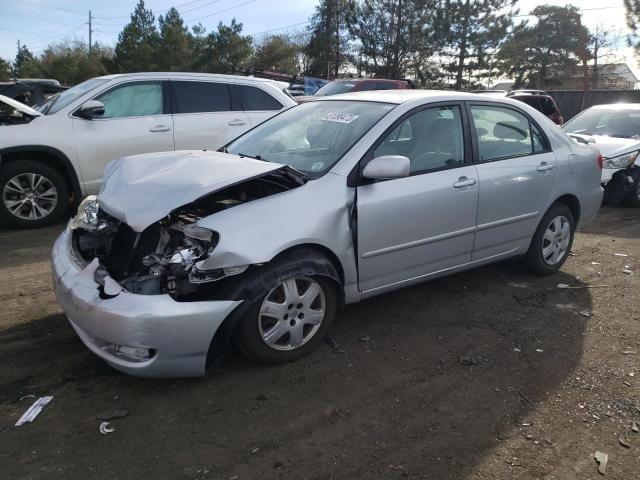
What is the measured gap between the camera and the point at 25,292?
4.32 metres

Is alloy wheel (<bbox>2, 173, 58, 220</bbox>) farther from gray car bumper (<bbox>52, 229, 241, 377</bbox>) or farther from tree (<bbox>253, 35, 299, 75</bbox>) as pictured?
tree (<bbox>253, 35, 299, 75</bbox>)

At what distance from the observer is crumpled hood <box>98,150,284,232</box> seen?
2922mm

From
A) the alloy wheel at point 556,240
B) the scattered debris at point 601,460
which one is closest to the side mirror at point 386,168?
the scattered debris at point 601,460

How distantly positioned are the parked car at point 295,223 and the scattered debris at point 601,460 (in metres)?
1.62

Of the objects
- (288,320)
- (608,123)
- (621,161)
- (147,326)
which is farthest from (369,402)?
(608,123)

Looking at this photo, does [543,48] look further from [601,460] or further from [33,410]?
[33,410]

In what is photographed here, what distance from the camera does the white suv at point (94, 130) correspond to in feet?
19.9

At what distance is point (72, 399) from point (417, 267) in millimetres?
2388

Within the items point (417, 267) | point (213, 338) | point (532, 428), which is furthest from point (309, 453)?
point (417, 267)

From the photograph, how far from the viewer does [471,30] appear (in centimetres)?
3884

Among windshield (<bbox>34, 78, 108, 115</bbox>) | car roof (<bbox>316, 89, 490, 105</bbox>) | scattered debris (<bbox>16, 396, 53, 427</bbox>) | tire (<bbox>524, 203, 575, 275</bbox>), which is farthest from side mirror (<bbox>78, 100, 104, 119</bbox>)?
tire (<bbox>524, 203, 575, 275</bbox>)

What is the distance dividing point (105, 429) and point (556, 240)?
4.10 meters

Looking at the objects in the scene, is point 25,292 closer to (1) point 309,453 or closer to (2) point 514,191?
(1) point 309,453

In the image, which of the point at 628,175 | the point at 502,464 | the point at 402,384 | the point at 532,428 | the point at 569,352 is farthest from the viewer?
the point at 628,175
